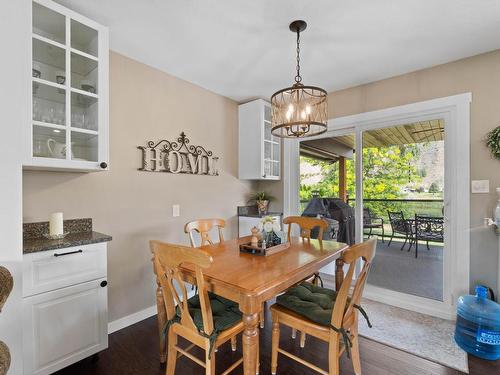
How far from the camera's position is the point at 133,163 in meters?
2.50

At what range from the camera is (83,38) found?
1.92 m

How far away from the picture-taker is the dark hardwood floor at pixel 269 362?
5.96ft

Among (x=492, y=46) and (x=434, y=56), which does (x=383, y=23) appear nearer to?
(x=434, y=56)

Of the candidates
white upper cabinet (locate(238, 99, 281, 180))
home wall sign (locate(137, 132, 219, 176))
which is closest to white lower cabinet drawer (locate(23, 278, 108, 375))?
home wall sign (locate(137, 132, 219, 176))

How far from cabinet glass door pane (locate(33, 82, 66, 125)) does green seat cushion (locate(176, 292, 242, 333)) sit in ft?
5.14

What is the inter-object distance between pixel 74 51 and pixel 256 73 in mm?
1664

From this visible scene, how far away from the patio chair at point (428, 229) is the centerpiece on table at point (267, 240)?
177 cm

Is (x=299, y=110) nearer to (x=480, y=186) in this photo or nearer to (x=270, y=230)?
(x=270, y=230)

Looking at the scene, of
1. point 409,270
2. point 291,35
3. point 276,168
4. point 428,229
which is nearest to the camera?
point 291,35

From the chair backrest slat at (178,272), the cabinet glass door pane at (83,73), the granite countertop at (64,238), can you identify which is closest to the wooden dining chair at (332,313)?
the chair backrest slat at (178,272)

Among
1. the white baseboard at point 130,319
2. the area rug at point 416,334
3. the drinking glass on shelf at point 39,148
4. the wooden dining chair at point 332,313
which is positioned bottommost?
the area rug at point 416,334

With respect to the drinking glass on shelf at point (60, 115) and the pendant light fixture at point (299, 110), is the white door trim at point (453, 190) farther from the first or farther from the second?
the drinking glass on shelf at point (60, 115)

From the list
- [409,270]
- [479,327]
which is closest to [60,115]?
[479,327]

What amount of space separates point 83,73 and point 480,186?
3.56 m
